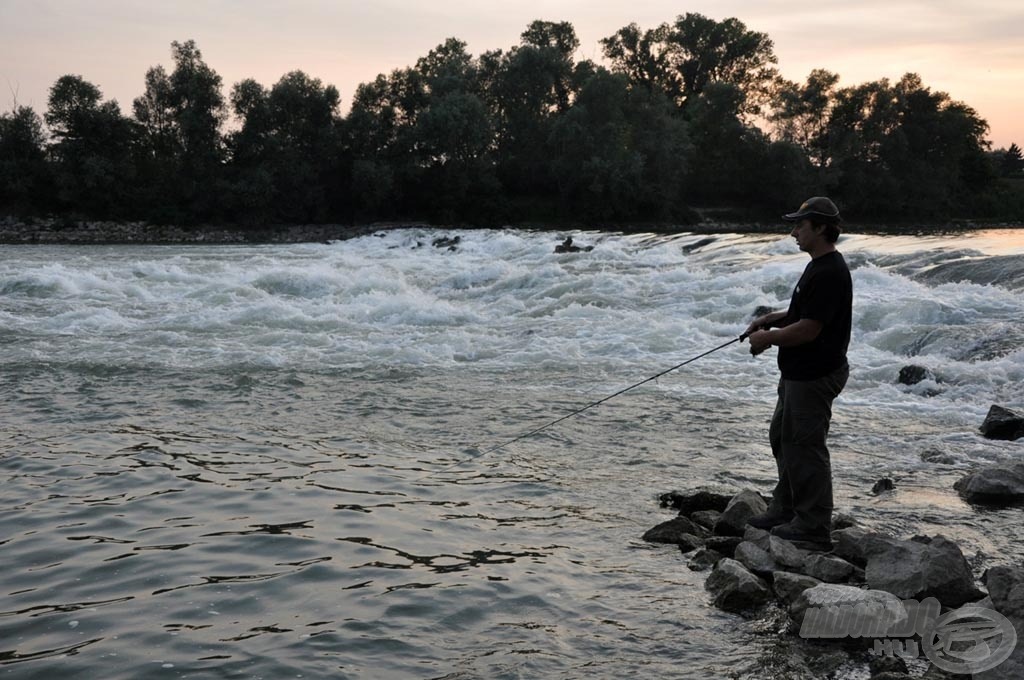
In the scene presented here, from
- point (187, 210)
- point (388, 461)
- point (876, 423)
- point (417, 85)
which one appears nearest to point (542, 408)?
point (388, 461)

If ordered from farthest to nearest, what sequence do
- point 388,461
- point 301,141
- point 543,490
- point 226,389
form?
1. point 301,141
2. point 226,389
3. point 388,461
4. point 543,490

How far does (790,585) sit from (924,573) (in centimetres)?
67

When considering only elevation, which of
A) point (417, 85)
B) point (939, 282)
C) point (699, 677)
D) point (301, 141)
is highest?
point (417, 85)

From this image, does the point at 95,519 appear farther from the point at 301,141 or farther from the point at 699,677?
the point at 301,141

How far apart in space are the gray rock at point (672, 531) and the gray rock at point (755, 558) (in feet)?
1.60

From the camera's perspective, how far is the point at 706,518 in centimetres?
629

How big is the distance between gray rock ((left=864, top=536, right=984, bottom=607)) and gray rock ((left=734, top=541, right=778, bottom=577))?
0.51 m

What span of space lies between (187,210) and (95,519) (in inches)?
2281

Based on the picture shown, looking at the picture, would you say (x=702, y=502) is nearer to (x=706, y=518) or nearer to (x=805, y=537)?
(x=706, y=518)

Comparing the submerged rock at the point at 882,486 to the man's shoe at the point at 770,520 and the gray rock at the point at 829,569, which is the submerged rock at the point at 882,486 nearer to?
the man's shoe at the point at 770,520

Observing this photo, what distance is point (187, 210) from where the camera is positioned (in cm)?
6044

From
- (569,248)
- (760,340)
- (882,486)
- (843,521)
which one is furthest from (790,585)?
(569,248)

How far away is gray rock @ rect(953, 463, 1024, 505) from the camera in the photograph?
22.1 ft

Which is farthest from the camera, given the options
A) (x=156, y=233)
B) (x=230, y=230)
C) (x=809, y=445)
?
(x=230, y=230)
